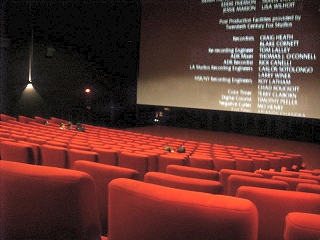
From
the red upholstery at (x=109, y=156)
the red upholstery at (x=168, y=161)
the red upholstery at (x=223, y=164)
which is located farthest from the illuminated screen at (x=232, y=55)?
the red upholstery at (x=109, y=156)

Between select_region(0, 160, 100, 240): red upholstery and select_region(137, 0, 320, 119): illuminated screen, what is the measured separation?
1042 centimetres

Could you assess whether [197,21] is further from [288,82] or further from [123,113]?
[123,113]

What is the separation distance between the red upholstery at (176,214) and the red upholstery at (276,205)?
674 mm

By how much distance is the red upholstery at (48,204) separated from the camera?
5.01ft

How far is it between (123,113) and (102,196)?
14.1 meters

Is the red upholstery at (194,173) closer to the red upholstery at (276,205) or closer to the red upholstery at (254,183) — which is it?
the red upholstery at (254,183)

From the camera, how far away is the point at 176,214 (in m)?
1.25

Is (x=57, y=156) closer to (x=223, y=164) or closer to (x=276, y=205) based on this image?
(x=223, y=164)

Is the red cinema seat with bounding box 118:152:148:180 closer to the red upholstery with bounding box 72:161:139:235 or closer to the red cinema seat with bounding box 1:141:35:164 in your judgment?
the red cinema seat with bounding box 1:141:35:164

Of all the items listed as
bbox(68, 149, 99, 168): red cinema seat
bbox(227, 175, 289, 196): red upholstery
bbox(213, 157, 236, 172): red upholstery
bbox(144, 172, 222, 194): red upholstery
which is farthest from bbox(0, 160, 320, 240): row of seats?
bbox(213, 157, 236, 172): red upholstery

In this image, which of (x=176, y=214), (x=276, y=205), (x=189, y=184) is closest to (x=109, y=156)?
(x=189, y=184)

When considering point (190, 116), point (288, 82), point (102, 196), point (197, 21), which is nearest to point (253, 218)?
point (102, 196)

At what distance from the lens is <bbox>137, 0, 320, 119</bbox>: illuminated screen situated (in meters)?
10.8

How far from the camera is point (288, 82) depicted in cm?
1106
